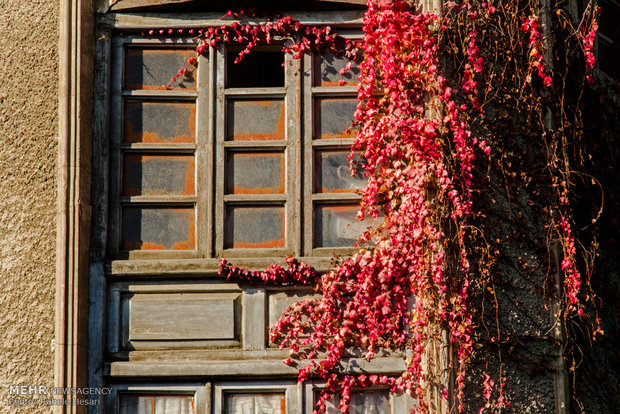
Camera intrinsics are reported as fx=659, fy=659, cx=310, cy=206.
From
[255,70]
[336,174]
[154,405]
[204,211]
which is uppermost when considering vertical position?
[255,70]

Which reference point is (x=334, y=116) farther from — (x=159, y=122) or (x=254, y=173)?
(x=159, y=122)

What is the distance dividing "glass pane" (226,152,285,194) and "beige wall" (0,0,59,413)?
1.39 metres

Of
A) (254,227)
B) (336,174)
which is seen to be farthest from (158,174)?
(336,174)

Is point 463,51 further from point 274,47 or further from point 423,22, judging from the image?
point 274,47

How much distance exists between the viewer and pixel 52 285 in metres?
5.05

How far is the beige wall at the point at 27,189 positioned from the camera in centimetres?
501

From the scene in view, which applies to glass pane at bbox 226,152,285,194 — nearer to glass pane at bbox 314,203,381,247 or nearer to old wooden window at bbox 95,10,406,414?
old wooden window at bbox 95,10,406,414

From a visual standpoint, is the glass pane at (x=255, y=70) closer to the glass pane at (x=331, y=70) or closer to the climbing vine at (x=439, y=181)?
the glass pane at (x=331, y=70)

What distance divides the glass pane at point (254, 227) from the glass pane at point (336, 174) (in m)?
0.40

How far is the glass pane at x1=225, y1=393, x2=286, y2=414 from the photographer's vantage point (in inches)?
199

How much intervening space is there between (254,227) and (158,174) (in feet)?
2.92

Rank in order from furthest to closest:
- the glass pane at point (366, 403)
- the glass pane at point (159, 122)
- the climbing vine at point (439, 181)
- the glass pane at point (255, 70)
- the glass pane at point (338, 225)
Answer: the glass pane at point (255, 70), the glass pane at point (159, 122), the glass pane at point (338, 225), the glass pane at point (366, 403), the climbing vine at point (439, 181)

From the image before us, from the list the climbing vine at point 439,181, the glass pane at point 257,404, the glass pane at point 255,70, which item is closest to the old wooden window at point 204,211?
the glass pane at point 257,404

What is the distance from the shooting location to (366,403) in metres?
5.02
